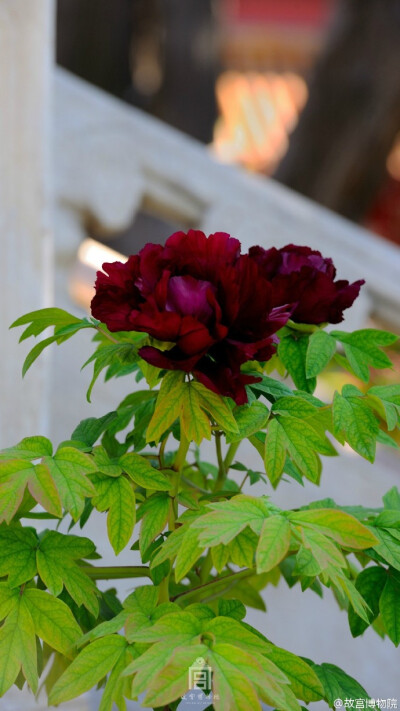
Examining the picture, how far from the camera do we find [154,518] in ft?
2.44

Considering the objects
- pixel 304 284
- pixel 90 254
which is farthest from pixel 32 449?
pixel 90 254

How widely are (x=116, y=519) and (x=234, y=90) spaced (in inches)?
263

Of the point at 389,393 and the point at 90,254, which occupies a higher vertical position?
the point at 389,393

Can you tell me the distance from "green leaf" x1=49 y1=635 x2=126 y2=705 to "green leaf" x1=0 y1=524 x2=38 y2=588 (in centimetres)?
8

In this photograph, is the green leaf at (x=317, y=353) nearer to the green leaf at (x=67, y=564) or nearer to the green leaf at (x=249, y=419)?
the green leaf at (x=249, y=419)

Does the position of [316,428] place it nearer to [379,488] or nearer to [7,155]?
[7,155]

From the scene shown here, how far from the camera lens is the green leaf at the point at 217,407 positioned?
0.71 m

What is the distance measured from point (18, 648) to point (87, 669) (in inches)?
2.4

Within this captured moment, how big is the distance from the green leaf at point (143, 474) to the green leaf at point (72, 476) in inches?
1.9

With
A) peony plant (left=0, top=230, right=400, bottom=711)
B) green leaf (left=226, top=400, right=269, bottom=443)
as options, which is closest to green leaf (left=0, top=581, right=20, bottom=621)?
peony plant (left=0, top=230, right=400, bottom=711)

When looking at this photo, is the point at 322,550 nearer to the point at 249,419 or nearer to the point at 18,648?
the point at 249,419

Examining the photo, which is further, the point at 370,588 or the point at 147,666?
the point at 370,588

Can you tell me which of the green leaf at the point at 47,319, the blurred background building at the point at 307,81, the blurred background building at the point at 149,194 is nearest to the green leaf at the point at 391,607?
the green leaf at the point at 47,319

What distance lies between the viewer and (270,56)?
8.27m
